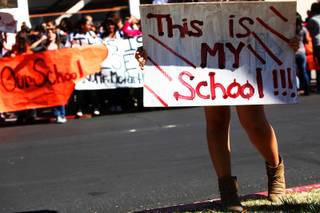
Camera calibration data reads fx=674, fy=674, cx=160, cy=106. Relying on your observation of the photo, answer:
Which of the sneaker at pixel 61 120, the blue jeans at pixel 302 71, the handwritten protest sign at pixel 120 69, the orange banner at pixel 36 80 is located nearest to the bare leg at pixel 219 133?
the sneaker at pixel 61 120

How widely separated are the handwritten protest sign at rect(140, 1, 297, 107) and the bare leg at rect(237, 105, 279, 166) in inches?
6.2

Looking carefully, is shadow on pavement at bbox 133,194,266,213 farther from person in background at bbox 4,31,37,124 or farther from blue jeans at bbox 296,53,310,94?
blue jeans at bbox 296,53,310,94

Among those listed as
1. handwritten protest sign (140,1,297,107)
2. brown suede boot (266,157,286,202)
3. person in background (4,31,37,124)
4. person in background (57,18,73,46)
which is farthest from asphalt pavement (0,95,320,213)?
person in background (57,18,73,46)

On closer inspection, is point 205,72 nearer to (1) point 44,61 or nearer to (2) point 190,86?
(2) point 190,86

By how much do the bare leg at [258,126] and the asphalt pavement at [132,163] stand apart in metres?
0.94

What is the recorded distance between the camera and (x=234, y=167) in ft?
20.6

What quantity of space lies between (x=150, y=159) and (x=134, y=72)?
5.37 m

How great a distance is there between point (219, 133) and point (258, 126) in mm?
260

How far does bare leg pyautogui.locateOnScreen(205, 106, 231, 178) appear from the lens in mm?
4312

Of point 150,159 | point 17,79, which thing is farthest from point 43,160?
point 17,79

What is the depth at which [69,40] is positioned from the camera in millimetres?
12109

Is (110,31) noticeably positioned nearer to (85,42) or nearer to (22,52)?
(85,42)

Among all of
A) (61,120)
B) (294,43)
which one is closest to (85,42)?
(61,120)

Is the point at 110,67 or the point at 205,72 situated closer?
the point at 205,72
